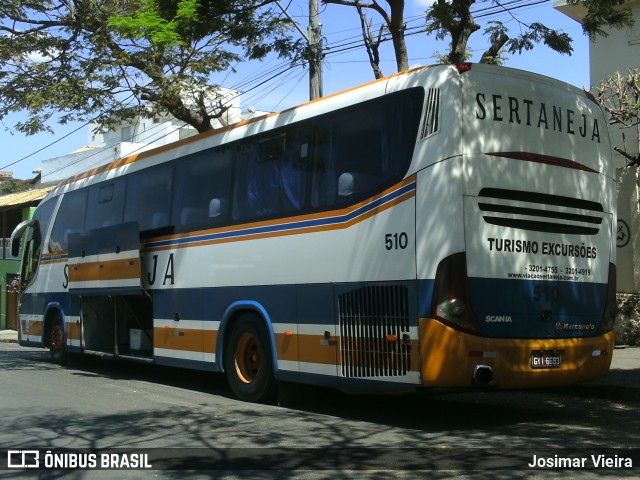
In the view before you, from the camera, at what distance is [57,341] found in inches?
608

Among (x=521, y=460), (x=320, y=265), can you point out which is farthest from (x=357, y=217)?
(x=521, y=460)

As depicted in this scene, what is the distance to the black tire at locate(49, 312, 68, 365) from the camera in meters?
15.1

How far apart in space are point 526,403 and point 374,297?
342 cm

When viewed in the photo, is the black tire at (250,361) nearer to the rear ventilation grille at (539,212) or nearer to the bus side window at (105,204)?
the rear ventilation grille at (539,212)

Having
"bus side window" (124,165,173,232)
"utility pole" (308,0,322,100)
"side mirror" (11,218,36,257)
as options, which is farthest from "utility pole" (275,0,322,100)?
"side mirror" (11,218,36,257)

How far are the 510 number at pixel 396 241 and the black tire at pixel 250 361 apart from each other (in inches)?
96.3

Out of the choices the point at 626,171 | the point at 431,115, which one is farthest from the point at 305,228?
the point at 626,171

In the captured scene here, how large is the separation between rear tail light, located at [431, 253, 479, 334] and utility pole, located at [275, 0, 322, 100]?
8.24 metres

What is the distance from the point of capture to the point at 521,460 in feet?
21.1

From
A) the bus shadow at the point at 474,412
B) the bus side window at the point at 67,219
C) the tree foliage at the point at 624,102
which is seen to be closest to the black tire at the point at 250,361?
the bus shadow at the point at 474,412

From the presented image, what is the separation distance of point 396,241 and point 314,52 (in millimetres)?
7968

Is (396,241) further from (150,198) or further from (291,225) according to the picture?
(150,198)

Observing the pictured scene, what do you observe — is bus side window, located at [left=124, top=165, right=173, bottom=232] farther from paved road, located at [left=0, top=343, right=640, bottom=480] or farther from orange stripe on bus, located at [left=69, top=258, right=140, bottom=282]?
paved road, located at [left=0, top=343, right=640, bottom=480]

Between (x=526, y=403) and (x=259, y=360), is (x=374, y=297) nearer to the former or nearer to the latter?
(x=259, y=360)
